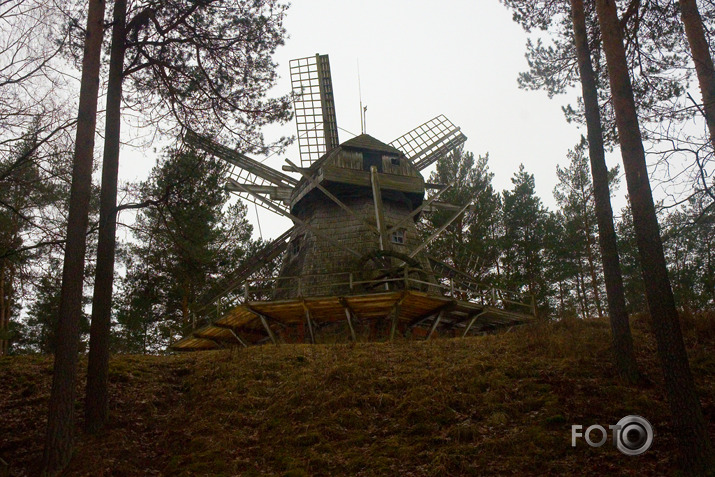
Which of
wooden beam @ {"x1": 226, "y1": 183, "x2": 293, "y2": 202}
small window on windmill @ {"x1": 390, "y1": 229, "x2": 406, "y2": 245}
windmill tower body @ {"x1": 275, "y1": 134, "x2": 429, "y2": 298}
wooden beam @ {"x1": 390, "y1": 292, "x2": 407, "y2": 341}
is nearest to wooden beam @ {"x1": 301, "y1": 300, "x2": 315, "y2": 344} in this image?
windmill tower body @ {"x1": 275, "y1": 134, "x2": 429, "y2": 298}

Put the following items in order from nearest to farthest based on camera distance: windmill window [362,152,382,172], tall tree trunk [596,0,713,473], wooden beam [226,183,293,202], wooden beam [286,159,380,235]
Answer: tall tree trunk [596,0,713,473] → wooden beam [286,159,380,235] → windmill window [362,152,382,172] → wooden beam [226,183,293,202]

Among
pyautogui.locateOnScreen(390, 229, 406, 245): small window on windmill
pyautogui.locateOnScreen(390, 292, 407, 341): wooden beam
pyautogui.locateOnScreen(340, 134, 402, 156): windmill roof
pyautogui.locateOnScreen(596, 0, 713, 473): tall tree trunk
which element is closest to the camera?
pyautogui.locateOnScreen(596, 0, 713, 473): tall tree trunk

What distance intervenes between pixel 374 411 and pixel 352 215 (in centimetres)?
1294

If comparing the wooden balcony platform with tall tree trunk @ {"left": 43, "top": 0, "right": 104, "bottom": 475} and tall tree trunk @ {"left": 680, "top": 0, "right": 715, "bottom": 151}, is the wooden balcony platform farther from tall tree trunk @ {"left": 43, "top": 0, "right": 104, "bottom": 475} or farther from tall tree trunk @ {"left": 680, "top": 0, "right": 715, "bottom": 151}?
tall tree trunk @ {"left": 43, "top": 0, "right": 104, "bottom": 475}

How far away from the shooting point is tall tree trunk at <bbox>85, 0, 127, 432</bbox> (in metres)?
10.2

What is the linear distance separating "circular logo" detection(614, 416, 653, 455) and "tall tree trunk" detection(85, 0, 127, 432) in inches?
327

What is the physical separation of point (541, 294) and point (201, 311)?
1526 cm

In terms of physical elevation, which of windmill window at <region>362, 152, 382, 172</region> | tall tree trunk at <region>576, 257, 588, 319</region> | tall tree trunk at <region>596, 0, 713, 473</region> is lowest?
tall tree trunk at <region>596, 0, 713, 473</region>

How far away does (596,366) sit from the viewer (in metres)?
11.6

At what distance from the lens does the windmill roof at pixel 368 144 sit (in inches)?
981

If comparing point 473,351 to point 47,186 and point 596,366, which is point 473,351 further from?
point 47,186

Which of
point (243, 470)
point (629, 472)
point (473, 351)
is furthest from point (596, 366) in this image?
point (243, 470)

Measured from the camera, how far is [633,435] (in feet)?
28.2

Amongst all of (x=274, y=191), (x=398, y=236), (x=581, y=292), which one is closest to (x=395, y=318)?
(x=398, y=236)
